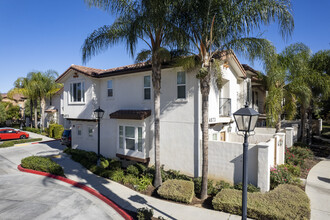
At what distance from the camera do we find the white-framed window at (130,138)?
12950 mm

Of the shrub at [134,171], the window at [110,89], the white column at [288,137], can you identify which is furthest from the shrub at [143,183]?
the white column at [288,137]

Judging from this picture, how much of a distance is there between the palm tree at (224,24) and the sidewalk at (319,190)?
13.8 feet

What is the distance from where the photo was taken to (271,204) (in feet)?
24.4

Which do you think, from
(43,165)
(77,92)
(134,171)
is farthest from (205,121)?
(77,92)

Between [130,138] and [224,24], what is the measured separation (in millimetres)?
8625

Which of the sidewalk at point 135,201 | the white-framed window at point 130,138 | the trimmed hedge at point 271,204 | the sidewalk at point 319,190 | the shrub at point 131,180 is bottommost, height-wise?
the sidewalk at point 135,201

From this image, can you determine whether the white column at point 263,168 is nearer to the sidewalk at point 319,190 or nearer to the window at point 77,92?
the sidewalk at point 319,190

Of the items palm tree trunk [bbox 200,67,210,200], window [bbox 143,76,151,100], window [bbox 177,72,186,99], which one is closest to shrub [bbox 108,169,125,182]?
palm tree trunk [bbox 200,67,210,200]

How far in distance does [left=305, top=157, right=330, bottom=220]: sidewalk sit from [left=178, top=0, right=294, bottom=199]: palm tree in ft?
13.8

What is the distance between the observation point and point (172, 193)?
8695mm

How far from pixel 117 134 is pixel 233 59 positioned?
29.4 feet

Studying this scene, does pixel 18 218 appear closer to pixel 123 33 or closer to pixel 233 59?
pixel 123 33

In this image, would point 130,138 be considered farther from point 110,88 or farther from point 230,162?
point 230,162

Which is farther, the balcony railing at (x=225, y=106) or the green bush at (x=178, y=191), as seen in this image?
the balcony railing at (x=225, y=106)
